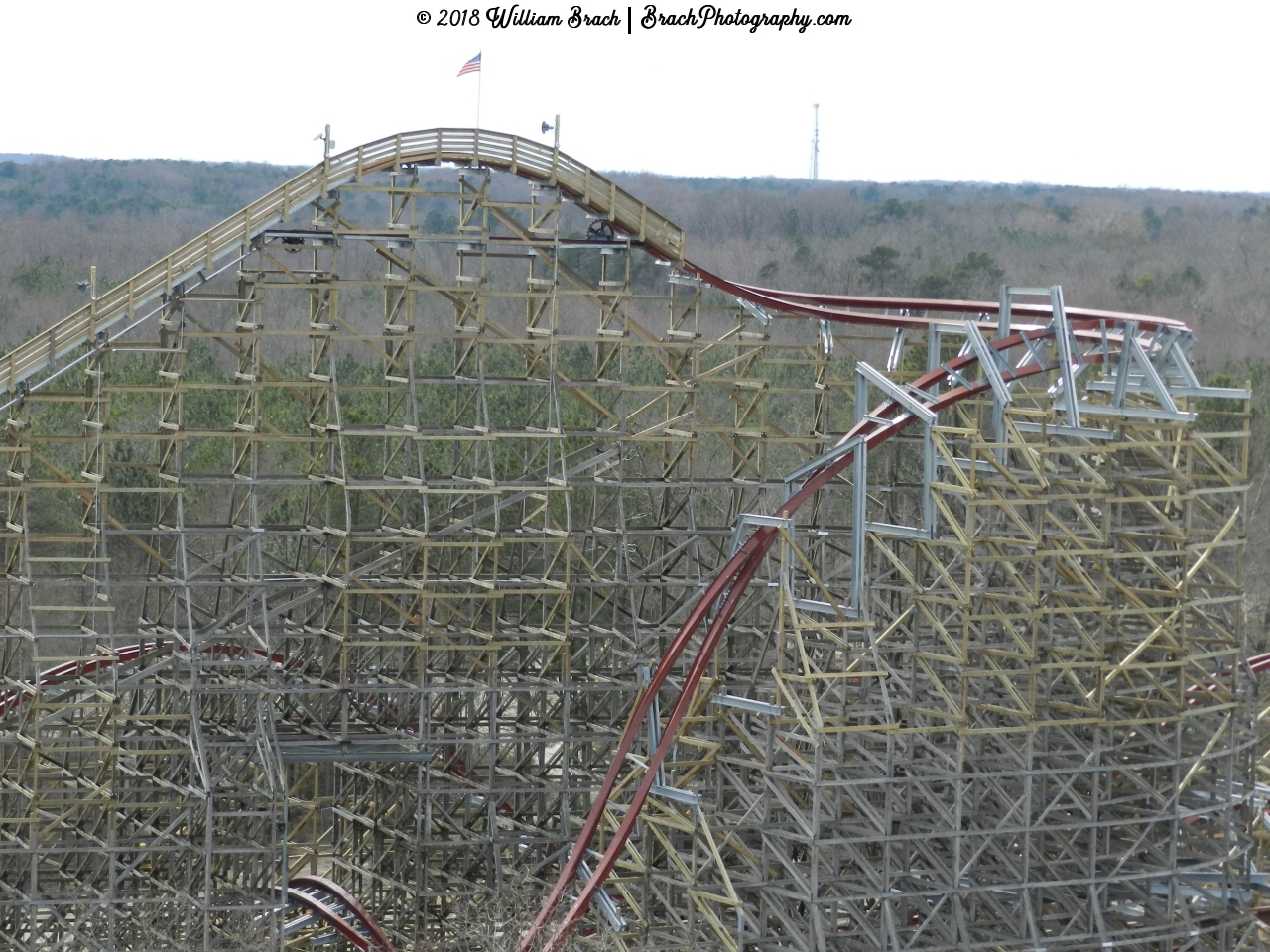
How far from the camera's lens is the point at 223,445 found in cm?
Result: 4244

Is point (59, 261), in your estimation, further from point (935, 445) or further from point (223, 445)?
point (935, 445)

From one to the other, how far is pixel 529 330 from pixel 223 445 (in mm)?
16996

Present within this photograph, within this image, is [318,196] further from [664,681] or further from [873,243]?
[873,243]

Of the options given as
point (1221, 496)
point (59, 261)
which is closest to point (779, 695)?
point (1221, 496)

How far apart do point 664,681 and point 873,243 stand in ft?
263

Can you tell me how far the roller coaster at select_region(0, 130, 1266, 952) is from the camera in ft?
78.4

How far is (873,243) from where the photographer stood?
336ft

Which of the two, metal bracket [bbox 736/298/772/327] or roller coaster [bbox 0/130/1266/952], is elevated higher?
metal bracket [bbox 736/298/772/327]

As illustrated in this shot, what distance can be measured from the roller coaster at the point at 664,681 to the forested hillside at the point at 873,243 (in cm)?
2376

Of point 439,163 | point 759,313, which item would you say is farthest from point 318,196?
point 759,313

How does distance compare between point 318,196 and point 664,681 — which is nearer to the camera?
point 664,681

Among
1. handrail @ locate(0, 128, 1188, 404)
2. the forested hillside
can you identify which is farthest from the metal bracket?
the forested hillside

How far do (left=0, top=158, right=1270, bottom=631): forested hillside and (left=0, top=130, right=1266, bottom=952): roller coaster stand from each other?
23755 millimetres

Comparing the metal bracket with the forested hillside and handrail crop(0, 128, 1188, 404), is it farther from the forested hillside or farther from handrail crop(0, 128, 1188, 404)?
the forested hillside
